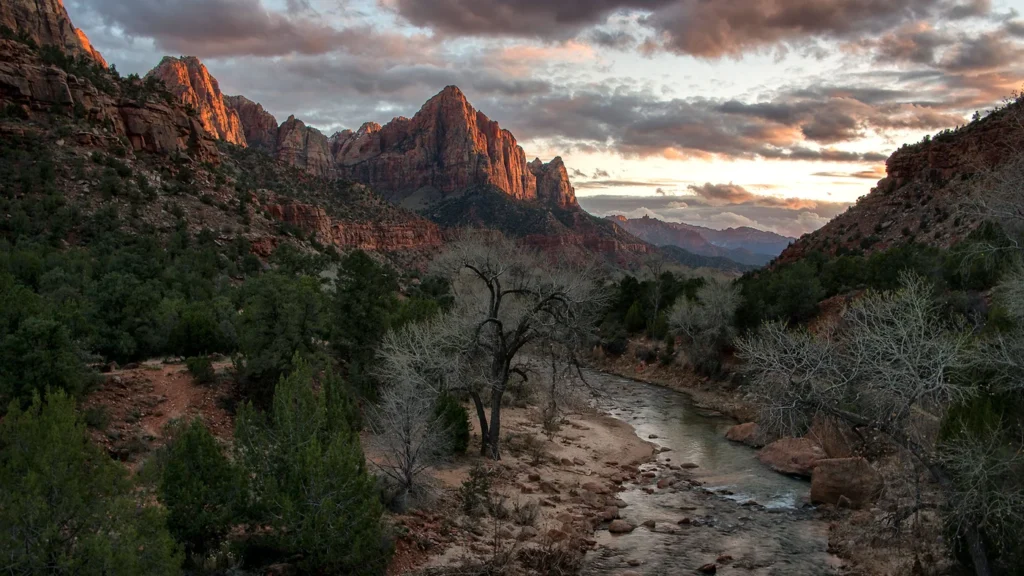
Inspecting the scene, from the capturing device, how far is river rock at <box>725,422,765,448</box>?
2277 centimetres

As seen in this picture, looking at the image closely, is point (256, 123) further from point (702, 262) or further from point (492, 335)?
point (492, 335)

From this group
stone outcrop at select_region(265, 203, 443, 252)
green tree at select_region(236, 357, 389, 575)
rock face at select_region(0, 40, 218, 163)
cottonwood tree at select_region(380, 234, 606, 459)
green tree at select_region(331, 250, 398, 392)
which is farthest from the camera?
stone outcrop at select_region(265, 203, 443, 252)

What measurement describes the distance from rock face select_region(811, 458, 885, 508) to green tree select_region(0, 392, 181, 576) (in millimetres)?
15592

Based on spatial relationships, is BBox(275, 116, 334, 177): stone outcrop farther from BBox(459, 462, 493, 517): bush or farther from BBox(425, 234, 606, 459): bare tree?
BBox(459, 462, 493, 517): bush

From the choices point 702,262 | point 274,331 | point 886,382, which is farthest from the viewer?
point 702,262

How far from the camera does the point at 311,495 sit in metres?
9.33

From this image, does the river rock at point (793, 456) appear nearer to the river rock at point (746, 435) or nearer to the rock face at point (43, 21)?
the river rock at point (746, 435)

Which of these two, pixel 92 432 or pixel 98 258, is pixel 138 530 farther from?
pixel 98 258

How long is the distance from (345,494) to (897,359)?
946cm

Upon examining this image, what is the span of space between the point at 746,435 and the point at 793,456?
3.52 m

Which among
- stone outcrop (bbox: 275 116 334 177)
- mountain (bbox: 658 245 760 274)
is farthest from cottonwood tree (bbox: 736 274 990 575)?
stone outcrop (bbox: 275 116 334 177)

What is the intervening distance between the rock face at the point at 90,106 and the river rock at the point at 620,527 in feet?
134

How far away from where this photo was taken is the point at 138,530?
266 inches

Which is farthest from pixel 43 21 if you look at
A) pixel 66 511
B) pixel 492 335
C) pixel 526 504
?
pixel 66 511
